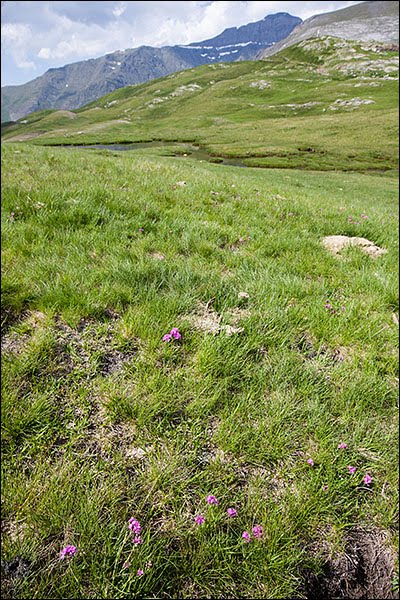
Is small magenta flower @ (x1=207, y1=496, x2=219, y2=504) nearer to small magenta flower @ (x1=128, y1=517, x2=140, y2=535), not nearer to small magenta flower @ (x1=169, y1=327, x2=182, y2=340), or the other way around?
small magenta flower @ (x1=128, y1=517, x2=140, y2=535)

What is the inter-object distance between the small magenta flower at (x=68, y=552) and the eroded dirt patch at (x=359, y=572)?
4.75ft

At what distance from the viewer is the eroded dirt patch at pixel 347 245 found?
6.37 meters

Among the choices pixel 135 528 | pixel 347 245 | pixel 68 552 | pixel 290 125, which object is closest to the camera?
pixel 68 552

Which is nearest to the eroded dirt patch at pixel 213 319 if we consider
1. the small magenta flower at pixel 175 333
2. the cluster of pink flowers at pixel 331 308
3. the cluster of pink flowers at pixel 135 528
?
the small magenta flower at pixel 175 333

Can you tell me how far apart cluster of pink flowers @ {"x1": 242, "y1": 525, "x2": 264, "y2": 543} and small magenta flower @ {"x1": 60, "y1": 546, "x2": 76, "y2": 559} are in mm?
1013

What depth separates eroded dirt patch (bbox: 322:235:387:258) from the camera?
6.37m

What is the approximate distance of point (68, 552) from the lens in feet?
5.41

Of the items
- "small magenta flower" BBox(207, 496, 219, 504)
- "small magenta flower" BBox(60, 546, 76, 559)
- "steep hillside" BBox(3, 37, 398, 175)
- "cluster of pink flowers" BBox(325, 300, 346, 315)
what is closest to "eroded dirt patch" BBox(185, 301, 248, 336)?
"cluster of pink flowers" BBox(325, 300, 346, 315)

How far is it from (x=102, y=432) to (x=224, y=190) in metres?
8.67

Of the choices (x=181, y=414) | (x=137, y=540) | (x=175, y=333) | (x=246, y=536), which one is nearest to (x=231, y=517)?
(x=246, y=536)

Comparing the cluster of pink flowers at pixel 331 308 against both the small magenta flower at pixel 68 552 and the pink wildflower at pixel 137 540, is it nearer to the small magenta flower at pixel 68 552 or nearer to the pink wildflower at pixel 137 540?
the pink wildflower at pixel 137 540

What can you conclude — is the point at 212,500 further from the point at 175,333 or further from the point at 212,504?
the point at 175,333

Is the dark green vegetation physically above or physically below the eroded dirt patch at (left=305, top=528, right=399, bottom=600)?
above

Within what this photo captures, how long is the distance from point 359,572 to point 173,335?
2.33m
